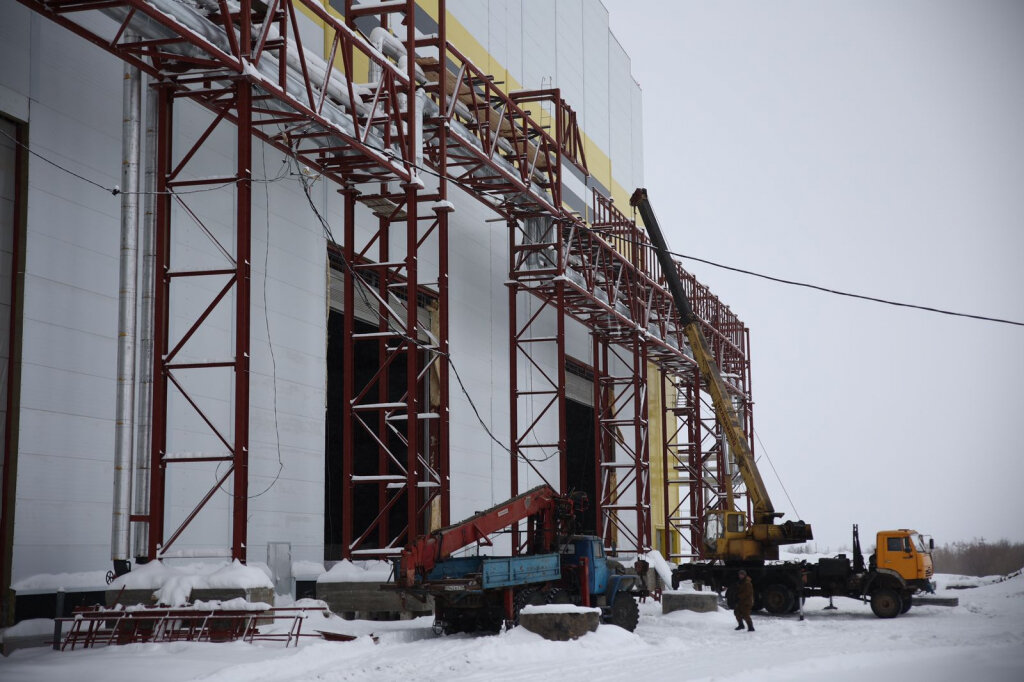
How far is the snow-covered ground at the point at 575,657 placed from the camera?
14.7m

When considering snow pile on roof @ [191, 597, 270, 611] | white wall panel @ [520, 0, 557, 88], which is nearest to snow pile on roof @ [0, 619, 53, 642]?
snow pile on roof @ [191, 597, 270, 611]

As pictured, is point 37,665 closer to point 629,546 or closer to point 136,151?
point 136,151

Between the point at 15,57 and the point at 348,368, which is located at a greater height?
the point at 15,57

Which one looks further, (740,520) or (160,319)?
(740,520)

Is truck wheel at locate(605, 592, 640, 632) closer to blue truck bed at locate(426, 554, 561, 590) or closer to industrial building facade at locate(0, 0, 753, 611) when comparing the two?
blue truck bed at locate(426, 554, 561, 590)

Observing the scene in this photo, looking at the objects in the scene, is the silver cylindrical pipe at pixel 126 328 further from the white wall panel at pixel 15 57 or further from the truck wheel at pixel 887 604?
the truck wheel at pixel 887 604

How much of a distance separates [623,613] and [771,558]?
1109 cm

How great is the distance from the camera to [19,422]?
1744 cm

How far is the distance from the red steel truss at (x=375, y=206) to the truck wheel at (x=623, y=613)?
4595 millimetres

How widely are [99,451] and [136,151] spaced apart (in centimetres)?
536

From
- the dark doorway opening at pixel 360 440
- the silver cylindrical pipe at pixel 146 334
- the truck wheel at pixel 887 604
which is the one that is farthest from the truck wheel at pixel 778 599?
the silver cylindrical pipe at pixel 146 334

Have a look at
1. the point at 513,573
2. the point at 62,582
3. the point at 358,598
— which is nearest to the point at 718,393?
the point at 358,598

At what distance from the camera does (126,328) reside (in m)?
18.9

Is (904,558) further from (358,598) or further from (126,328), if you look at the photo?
(126,328)
